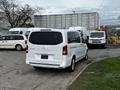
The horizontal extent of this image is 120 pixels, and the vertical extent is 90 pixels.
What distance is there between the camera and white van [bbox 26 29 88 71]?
10.7 meters

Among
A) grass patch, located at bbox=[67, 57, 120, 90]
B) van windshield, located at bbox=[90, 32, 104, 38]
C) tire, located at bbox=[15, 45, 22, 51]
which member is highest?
van windshield, located at bbox=[90, 32, 104, 38]

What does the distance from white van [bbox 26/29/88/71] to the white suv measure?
1298 centimetres

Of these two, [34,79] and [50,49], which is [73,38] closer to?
[50,49]

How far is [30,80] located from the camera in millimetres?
9578

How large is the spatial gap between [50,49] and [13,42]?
14.1 metres

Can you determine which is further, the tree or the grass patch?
the tree

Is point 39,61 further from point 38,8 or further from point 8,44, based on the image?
point 38,8

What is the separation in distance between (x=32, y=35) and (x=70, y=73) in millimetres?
2449

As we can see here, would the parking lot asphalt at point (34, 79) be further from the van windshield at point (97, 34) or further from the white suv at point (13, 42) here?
the van windshield at point (97, 34)

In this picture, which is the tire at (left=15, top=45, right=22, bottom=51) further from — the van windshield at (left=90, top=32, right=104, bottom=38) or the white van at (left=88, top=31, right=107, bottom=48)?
the van windshield at (left=90, top=32, right=104, bottom=38)

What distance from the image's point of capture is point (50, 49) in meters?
10.7

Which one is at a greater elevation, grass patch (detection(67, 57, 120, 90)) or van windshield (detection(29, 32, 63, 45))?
van windshield (detection(29, 32, 63, 45))

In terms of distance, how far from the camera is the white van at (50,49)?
1067 cm

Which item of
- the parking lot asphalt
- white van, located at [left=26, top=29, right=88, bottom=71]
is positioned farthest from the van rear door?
the parking lot asphalt
